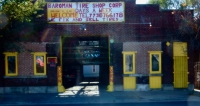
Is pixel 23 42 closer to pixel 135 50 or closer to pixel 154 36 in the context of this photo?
pixel 135 50

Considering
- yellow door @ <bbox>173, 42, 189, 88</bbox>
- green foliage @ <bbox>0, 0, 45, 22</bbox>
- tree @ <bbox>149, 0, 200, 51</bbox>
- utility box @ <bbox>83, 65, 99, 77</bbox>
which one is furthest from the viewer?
utility box @ <bbox>83, 65, 99, 77</bbox>

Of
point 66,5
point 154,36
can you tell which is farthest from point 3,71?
point 154,36

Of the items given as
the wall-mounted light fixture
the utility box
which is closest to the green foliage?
the wall-mounted light fixture

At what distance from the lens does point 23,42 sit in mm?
18859

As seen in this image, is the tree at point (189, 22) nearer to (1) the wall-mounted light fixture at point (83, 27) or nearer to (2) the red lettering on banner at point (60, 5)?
(1) the wall-mounted light fixture at point (83, 27)

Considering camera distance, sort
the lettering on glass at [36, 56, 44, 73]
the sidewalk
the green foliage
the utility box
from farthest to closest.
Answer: the utility box
the lettering on glass at [36, 56, 44, 73]
the sidewalk
the green foliage

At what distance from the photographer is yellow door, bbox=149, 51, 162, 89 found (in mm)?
19391

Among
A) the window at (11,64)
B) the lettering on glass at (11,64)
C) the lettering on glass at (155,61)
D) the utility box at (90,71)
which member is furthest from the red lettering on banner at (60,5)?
the utility box at (90,71)

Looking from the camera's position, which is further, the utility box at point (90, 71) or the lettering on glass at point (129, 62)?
the utility box at point (90, 71)

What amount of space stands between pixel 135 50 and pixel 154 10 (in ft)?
9.22

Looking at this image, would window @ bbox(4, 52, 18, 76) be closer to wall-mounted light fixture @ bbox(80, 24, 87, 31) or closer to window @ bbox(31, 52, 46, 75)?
window @ bbox(31, 52, 46, 75)

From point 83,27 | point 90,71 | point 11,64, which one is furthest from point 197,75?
point 90,71

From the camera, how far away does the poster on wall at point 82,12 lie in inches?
755

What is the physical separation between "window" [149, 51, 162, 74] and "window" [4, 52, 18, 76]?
852 centimetres
